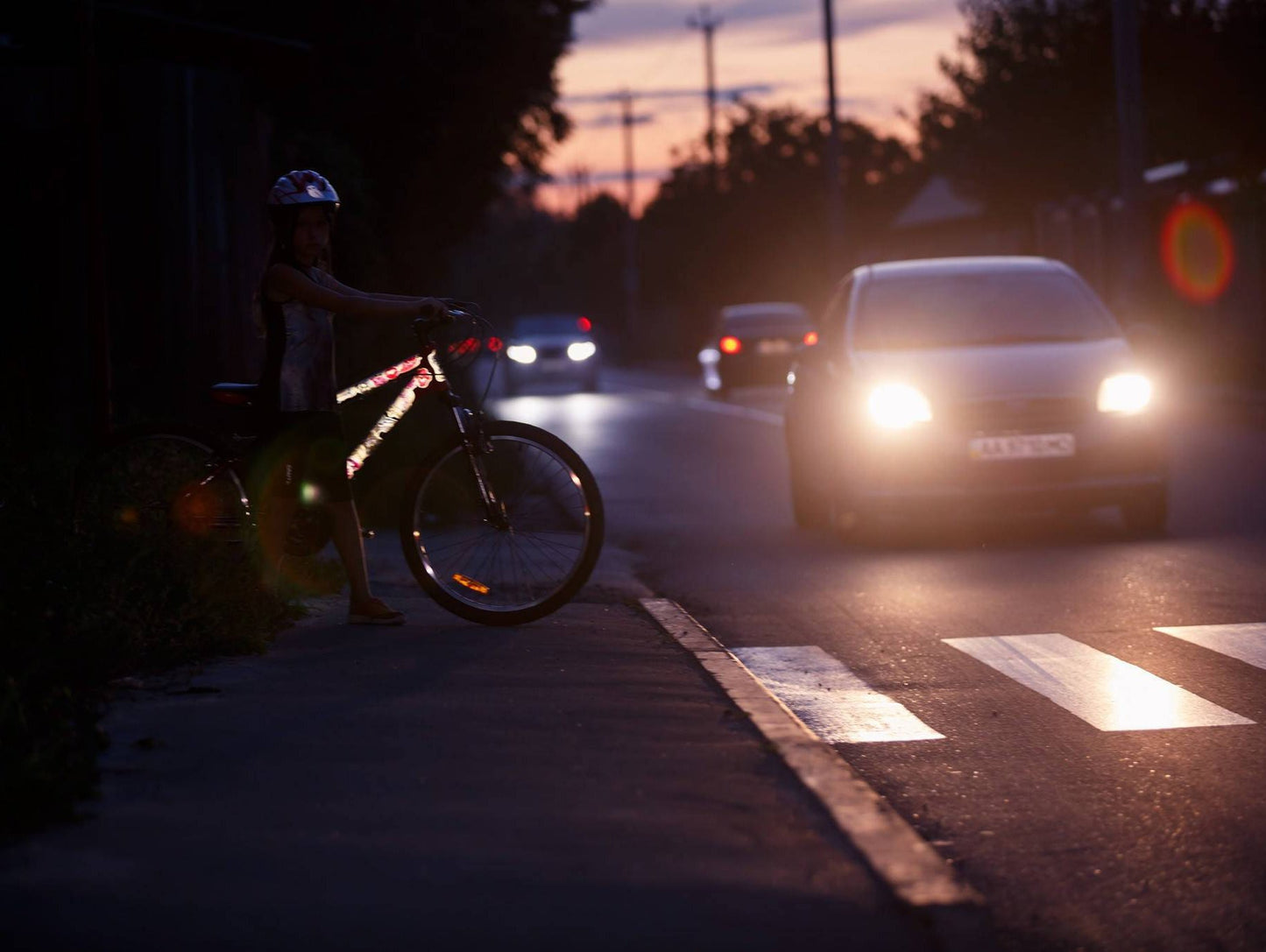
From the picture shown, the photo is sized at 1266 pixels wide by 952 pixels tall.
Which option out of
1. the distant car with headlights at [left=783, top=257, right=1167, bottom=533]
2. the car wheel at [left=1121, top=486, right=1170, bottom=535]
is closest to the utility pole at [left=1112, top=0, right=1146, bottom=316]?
the distant car with headlights at [left=783, top=257, right=1167, bottom=533]

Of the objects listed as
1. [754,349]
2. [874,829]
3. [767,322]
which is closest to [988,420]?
[874,829]

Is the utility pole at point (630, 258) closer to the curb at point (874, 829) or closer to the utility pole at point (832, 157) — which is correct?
the utility pole at point (832, 157)

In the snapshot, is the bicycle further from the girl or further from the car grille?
the car grille

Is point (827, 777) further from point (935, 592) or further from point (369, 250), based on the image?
point (369, 250)

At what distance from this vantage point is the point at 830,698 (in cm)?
743

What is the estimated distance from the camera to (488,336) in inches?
322

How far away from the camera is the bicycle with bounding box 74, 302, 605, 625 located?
8.16 meters

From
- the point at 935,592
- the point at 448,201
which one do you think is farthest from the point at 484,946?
the point at 448,201

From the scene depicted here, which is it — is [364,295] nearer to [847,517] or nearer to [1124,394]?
[847,517]

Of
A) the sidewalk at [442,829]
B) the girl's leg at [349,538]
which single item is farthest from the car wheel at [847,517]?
the sidewalk at [442,829]

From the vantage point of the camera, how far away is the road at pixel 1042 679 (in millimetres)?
4969

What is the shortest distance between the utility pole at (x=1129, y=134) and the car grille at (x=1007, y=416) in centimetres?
1397

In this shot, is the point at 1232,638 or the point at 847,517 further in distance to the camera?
the point at 847,517

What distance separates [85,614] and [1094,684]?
3.57 metres
